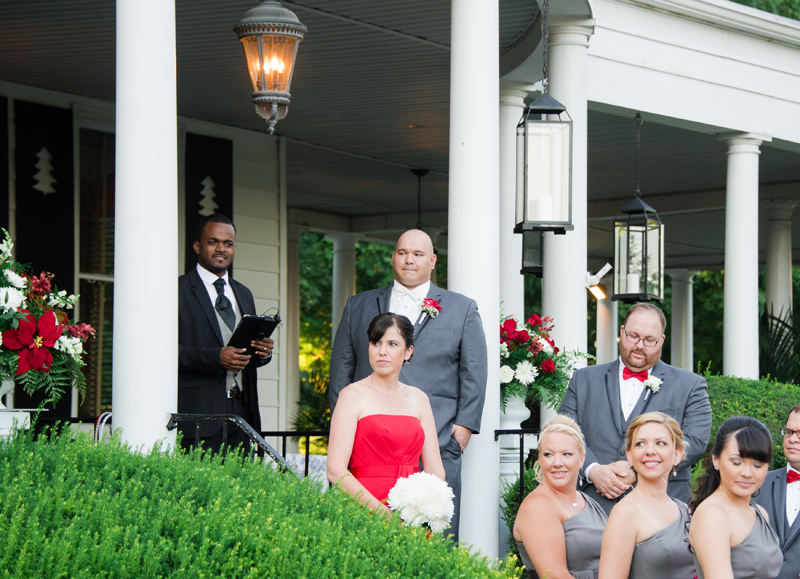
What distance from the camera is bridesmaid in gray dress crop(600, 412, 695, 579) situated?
3.77 metres

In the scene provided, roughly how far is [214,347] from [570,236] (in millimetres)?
3129

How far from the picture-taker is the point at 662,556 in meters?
3.81

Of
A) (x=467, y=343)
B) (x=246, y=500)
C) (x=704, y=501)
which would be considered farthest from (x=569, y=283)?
(x=246, y=500)

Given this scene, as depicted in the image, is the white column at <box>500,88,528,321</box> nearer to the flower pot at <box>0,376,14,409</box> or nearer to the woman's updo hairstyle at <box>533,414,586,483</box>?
the woman's updo hairstyle at <box>533,414,586,483</box>

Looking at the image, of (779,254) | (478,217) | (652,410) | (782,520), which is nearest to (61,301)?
(478,217)

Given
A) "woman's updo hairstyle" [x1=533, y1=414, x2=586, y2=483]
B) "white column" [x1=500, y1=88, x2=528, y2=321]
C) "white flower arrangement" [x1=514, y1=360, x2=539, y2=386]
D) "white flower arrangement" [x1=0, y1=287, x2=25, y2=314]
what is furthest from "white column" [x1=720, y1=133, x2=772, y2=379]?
"white flower arrangement" [x1=0, y1=287, x2=25, y2=314]

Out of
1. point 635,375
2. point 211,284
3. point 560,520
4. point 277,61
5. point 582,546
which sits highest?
point 277,61

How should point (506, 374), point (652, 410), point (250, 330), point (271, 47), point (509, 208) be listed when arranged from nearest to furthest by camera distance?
point (652, 410) < point (271, 47) < point (250, 330) < point (506, 374) < point (509, 208)

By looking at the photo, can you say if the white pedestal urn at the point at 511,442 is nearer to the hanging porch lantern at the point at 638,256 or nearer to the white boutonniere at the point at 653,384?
the white boutonniere at the point at 653,384

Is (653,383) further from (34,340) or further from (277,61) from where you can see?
(34,340)

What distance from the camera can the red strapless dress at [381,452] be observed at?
4.42 metres

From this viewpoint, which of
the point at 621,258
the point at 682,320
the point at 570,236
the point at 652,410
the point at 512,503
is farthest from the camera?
the point at 682,320

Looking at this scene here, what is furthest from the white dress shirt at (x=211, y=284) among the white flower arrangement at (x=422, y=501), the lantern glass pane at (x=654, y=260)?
the lantern glass pane at (x=654, y=260)

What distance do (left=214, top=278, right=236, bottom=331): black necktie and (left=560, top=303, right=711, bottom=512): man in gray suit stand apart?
2.26 m
